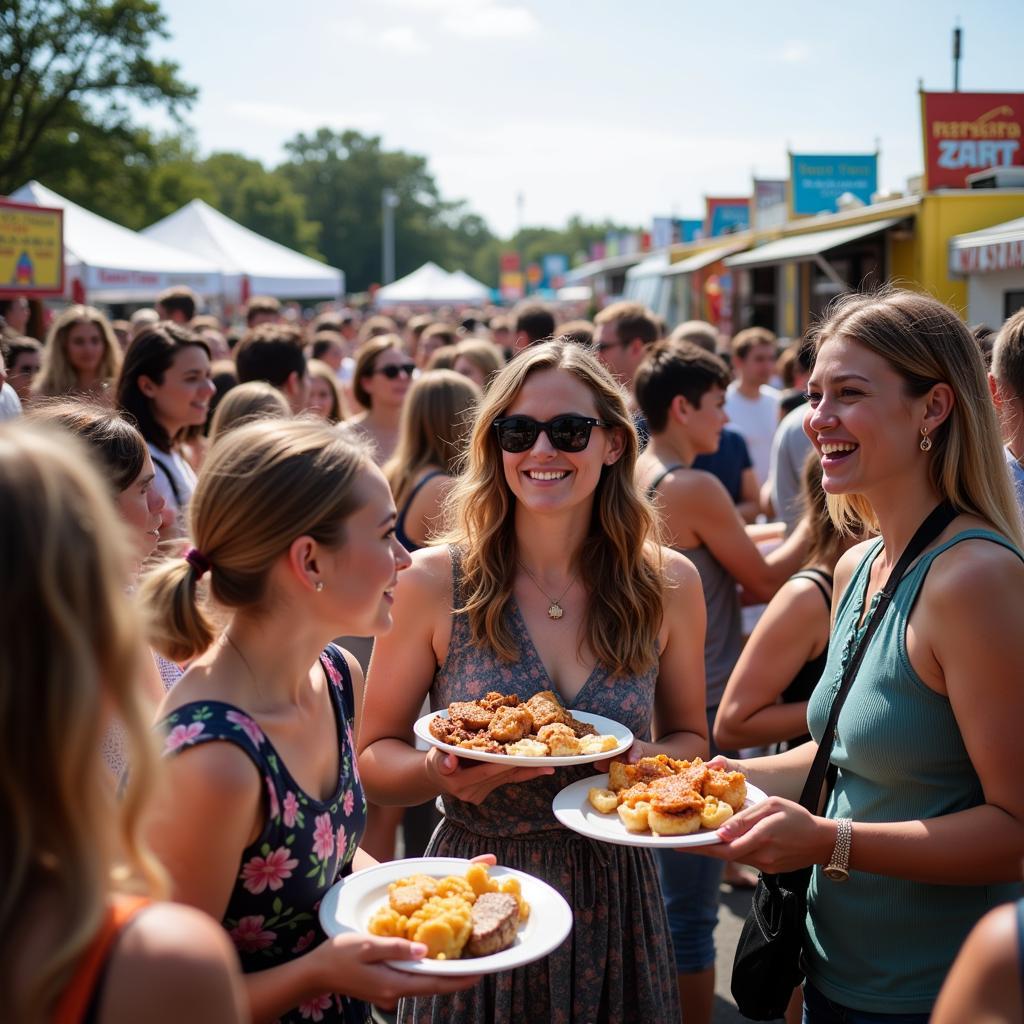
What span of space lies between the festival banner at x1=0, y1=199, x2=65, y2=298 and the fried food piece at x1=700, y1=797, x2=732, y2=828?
9.73 meters

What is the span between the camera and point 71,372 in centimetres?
717

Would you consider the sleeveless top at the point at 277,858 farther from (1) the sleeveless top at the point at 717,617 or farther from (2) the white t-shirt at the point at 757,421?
(2) the white t-shirt at the point at 757,421

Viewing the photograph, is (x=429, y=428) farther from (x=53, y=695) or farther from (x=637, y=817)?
(x=53, y=695)

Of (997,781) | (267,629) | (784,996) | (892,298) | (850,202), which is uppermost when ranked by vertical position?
(850,202)

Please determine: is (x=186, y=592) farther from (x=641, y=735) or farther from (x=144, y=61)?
(x=144, y=61)

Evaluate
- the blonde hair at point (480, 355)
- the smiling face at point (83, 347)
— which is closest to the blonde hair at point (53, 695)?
the blonde hair at point (480, 355)

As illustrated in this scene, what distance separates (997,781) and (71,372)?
6670mm

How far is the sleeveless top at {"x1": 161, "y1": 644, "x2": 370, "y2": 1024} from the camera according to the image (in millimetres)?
1777

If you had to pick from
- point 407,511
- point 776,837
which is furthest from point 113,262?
point 776,837

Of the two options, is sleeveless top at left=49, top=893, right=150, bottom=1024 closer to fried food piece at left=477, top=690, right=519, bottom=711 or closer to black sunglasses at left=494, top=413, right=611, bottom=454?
fried food piece at left=477, top=690, right=519, bottom=711

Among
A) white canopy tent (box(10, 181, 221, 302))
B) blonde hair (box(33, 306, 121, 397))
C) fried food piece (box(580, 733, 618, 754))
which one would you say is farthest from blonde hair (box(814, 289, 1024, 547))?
white canopy tent (box(10, 181, 221, 302))

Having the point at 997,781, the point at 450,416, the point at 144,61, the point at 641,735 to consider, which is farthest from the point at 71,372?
the point at 144,61

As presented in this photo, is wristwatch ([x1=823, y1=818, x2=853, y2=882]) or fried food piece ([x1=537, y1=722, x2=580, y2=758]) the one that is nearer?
wristwatch ([x1=823, y1=818, x2=853, y2=882])

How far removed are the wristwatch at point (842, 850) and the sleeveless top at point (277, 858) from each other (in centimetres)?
100
